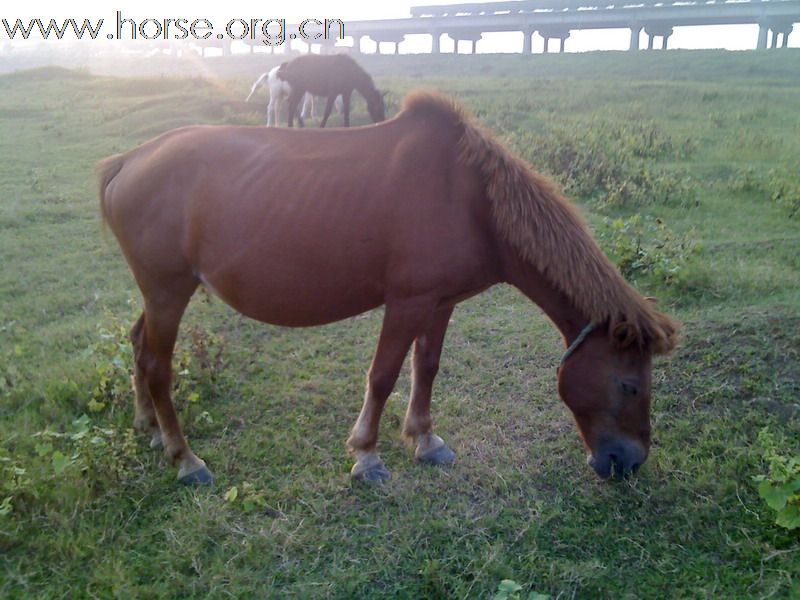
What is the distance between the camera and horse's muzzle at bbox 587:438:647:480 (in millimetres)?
3090

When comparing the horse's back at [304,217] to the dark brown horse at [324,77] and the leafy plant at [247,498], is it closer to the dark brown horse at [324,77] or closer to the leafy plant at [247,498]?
the leafy plant at [247,498]

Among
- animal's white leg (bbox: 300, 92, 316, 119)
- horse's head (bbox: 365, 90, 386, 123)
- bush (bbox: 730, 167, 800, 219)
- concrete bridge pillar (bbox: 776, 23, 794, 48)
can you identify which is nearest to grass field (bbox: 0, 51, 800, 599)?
bush (bbox: 730, 167, 800, 219)

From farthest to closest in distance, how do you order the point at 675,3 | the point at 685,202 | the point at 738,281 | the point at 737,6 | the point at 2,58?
the point at 2,58, the point at 675,3, the point at 737,6, the point at 685,202, the point at 738,281

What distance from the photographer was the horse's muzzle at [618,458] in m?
3.09

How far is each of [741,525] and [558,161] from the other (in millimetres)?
7576

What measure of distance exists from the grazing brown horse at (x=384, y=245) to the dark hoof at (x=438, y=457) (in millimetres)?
344

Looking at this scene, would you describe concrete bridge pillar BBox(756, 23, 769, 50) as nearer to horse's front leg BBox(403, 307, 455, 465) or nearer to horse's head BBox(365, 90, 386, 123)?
horse's head BBox(365, 90, 386, 123)

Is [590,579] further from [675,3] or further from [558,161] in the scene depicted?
[675,3]

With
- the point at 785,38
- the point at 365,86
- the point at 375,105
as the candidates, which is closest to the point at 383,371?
the point at 365,86

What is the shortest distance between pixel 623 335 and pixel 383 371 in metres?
1.19

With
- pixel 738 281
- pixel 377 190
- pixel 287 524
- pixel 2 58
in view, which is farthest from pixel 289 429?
pixel 2 58

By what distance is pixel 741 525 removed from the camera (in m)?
3.01

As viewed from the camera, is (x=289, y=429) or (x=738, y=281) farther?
Result: (x=738, y=281)

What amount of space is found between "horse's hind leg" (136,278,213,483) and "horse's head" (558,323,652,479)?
200cm
